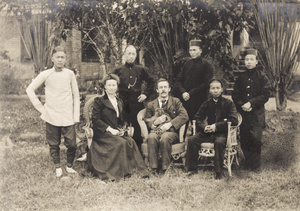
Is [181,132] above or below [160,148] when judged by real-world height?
above

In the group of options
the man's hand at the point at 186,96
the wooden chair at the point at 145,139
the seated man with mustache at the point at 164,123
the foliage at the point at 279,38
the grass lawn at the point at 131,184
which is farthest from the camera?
the man's hand at the point at 186,96

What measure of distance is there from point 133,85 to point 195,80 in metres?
0.83

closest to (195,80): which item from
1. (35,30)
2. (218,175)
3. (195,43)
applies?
(195,43)

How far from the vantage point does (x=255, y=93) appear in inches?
160

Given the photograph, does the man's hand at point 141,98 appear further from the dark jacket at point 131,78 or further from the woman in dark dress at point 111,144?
the woman in dark dress at point 111,144

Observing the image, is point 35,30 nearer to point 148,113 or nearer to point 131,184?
point 148,113

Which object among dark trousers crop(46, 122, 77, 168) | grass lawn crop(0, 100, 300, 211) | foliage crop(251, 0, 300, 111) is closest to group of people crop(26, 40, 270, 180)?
dark trousers crop(46, 122, 77, 168)

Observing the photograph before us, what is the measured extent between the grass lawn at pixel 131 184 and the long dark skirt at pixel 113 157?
0.10 metres

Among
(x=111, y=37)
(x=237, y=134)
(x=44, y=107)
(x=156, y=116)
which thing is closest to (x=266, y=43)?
(x=237, y=134)

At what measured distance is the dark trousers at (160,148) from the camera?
12.8ft

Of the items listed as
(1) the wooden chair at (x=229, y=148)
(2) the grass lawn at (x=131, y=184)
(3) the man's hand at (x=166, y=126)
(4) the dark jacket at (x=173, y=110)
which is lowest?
(2) the grass lawn at (x=131, y=184)

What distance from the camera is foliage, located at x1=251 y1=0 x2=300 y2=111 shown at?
13.6ft

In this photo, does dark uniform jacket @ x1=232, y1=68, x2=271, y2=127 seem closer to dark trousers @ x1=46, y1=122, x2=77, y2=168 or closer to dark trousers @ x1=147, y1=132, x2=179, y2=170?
dark trousers @ x1=147, y1=132, x2=179, y2=170

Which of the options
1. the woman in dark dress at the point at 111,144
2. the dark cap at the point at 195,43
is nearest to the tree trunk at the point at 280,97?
the dark cap at the point at 195,43
